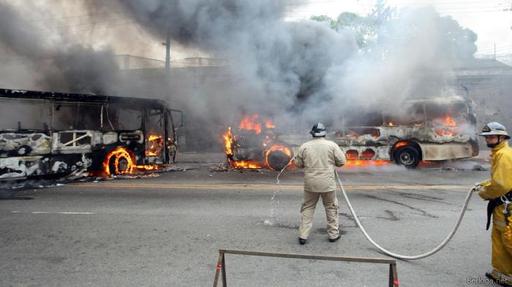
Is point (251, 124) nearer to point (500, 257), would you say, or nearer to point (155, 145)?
point (155, 145)

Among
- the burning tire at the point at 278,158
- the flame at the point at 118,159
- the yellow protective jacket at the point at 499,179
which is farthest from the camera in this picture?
the burning tire at the point at 278,158

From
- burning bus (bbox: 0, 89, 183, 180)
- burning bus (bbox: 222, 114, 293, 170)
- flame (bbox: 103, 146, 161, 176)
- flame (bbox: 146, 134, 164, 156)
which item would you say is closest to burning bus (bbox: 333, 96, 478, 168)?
burning bus (bbox: 222, 114, 293, 170)

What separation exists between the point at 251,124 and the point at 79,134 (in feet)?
17.6

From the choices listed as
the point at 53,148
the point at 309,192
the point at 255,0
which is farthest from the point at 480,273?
the point at 255,0

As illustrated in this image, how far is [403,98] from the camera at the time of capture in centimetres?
1268

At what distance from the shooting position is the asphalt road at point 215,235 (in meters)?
3.58

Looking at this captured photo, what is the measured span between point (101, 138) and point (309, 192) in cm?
797

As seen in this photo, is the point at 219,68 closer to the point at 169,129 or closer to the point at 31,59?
the point at 169,129

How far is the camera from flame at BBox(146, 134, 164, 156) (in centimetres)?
1192

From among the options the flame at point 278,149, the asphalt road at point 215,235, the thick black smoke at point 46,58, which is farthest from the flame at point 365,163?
the thick black smoke at point 46,58

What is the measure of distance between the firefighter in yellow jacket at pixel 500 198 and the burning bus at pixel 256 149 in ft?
28.1

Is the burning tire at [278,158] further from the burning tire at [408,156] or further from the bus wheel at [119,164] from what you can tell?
the bus wheel at [119,164]

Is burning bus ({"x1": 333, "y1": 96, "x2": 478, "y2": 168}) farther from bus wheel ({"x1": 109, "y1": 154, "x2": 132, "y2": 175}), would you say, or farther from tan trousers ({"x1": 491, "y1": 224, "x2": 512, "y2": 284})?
tan trousers ({"x1": 491, "y1": 224, "x2": 512, "y2": 284})

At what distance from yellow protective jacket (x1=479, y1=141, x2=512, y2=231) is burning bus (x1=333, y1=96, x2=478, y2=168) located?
30.0ft
